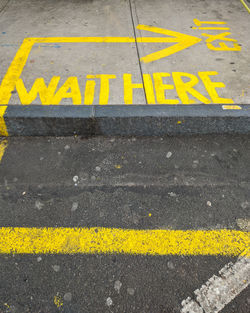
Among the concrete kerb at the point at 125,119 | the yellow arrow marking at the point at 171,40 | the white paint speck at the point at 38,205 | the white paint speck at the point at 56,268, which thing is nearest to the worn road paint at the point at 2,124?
the concrete kerb at the point at 125,119

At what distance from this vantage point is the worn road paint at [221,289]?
151cm

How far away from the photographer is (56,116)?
7.95 feet

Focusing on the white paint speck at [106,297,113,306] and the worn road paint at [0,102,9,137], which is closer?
the white paint speck at [106,297,113,306]

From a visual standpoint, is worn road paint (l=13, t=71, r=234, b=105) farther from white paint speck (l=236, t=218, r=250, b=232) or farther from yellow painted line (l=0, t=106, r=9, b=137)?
white paint speck (l=236, t=218, r=250, b=232)

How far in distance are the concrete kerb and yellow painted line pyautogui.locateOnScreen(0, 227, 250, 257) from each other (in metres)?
1.06

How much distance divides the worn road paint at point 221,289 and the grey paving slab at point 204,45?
161 centimetres

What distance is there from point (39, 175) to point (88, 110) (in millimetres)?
790

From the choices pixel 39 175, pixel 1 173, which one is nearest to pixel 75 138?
pixel 39 175

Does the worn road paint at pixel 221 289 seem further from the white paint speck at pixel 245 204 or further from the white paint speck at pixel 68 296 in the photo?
the white paint speck at pixel 68 296

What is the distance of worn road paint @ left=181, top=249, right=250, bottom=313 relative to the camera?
4.95ft

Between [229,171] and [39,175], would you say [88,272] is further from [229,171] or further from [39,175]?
[229,171]

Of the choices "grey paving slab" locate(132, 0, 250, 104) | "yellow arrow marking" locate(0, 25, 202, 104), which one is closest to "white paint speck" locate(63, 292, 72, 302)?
"grey paving slab" locate(132, 0, 250, 104)

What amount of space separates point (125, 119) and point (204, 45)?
1.87 m

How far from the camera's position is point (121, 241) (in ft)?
5.87
